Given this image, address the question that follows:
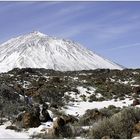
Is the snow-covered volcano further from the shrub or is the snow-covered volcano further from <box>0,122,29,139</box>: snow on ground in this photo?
the shrub

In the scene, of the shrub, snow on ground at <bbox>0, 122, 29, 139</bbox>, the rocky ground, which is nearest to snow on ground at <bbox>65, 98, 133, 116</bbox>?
the rocky ground

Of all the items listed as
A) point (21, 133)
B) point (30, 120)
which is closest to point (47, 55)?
point (30, 120)

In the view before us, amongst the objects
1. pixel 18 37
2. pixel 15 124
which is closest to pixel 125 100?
pixel 15 124

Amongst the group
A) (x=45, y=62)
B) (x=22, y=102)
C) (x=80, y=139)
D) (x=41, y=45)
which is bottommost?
(x=80, y=139)

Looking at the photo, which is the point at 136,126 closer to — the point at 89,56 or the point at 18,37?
the point at 89,56

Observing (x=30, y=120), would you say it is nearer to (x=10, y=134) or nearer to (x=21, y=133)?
(x=21, y=133)

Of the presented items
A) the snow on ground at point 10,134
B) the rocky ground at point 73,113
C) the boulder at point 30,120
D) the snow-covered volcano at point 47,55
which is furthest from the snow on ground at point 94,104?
the snow-covered volcano at point 47,55

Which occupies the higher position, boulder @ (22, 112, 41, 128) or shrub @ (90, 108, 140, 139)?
boulder @ (22, 112, 41, 128)

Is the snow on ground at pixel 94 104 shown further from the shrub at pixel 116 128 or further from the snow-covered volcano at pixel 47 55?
the snow-covered volcano at pixel 47 55
